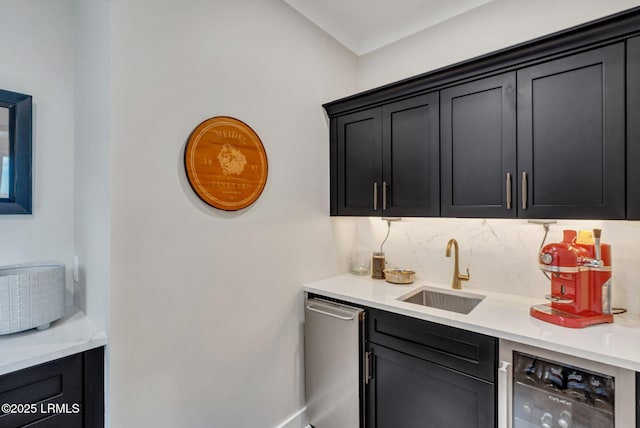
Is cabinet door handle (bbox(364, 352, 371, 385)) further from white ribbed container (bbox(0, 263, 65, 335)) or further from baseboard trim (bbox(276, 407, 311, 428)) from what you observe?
white ribbed container (bbox(0, 263, 65, 335))

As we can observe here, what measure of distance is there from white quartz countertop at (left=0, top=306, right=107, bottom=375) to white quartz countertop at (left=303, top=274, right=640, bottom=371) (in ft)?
3.87

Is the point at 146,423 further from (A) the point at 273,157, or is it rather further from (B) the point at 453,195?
(B) the point at 453,195

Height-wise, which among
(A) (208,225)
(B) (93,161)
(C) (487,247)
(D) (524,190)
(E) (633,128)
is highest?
(E) (633,128)

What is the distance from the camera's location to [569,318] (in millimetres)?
1376

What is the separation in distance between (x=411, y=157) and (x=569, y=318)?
1139 millimetres

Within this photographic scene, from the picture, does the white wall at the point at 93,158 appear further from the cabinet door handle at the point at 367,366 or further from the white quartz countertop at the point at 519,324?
the cabinet door handle at the point at 367,366

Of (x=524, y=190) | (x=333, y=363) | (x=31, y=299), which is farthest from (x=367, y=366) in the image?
(x=31, y=299)

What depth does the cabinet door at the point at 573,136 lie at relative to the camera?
1.31 m

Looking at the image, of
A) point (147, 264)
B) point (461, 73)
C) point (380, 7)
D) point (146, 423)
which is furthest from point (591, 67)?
point (146, 423)

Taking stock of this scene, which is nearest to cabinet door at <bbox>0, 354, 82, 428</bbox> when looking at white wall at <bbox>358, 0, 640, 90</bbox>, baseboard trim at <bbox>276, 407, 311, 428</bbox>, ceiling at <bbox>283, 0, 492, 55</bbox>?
baseboard trim at <bbox>276, 407, 311, 428</bbox>

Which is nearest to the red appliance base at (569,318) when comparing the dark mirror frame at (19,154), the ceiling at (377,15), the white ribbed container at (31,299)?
the ceiling at (377,15)

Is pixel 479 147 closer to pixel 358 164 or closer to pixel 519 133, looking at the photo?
pixel 519 133

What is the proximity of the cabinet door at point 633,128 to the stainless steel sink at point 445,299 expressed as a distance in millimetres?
886

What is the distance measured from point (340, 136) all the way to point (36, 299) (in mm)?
1936
